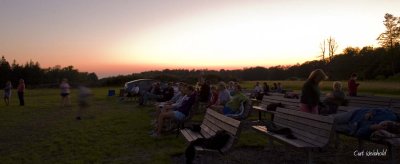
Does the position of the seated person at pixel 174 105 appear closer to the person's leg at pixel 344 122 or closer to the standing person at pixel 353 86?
the person's leg at pixel 344 122

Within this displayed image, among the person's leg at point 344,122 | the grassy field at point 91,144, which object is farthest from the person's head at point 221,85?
the person's leg at point 344,122

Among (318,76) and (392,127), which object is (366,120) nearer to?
(392,127)

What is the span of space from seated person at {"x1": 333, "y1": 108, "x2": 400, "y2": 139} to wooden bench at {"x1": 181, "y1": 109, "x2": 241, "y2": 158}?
2.02 m

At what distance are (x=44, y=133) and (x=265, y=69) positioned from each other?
345 ft

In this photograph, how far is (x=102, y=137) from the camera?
10133mm

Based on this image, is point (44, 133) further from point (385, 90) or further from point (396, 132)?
point (385, 90)

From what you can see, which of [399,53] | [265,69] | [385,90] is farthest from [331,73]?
[385,90]

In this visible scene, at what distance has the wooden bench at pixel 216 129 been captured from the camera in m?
6.04

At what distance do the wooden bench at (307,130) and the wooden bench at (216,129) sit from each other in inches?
33.8

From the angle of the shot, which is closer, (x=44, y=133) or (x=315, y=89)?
(x=315, y=89)

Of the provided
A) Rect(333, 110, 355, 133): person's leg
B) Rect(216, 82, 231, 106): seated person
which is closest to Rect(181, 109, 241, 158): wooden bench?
Rect(333, 110, 355, 133): person's leg

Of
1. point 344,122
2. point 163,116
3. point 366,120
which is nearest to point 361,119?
point 366,120

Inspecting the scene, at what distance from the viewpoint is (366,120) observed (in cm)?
635

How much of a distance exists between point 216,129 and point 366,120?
2511 millimetres
